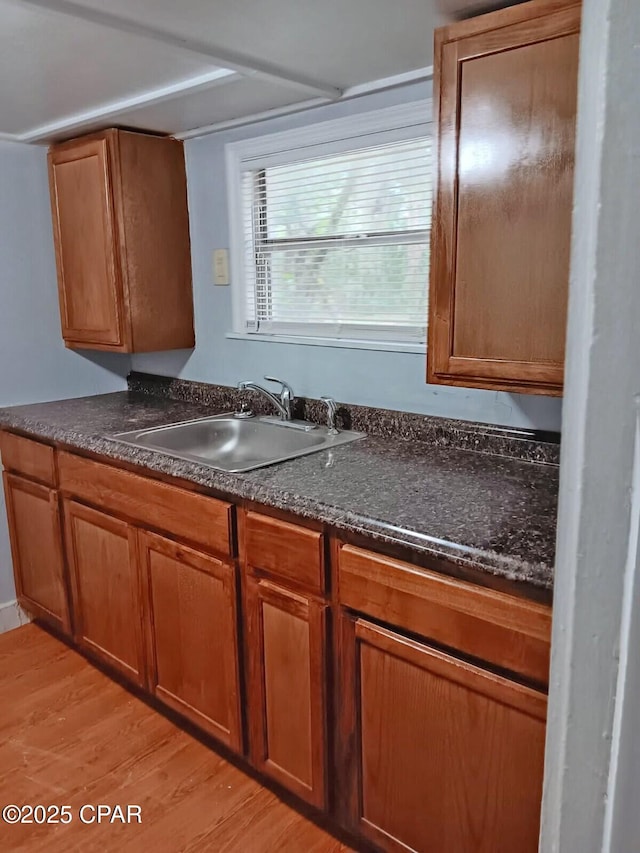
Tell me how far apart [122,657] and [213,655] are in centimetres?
55

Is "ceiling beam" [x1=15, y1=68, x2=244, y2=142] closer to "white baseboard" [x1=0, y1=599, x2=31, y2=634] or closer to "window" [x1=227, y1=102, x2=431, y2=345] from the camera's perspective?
"window" [x1=227, y1=102, x2=431, y2=345]

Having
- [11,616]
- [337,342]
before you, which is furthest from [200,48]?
[11,616]

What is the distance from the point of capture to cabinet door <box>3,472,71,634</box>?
8.25 ft

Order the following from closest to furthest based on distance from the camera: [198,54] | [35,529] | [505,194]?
[505,194] < [198,54] < [35,529]

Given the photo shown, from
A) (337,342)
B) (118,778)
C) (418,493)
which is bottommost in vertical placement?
(118,778)

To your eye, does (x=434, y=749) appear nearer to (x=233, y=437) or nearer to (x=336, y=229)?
(x=233, y=437)

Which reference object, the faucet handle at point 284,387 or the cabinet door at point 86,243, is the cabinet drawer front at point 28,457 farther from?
the faucet handle at point 284,387

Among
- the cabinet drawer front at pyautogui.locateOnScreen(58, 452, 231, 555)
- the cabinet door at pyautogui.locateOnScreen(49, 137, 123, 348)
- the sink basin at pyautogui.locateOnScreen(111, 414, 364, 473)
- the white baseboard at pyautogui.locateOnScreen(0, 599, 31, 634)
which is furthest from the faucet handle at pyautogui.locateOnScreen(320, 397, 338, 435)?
the white baseboard at pyautogui.locateOnScreen(0, 599, 31, 634)

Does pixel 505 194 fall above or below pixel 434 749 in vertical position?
above

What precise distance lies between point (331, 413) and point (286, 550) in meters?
0.72

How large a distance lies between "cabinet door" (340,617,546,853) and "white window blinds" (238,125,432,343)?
105 centimetres

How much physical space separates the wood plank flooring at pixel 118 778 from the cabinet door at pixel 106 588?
151 millimetres

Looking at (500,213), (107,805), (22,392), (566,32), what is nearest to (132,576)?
(107,805)

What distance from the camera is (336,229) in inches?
89.9
